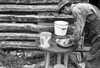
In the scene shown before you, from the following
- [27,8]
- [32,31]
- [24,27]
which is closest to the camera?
[27,8]

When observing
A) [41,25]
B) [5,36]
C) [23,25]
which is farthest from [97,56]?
[5,36]

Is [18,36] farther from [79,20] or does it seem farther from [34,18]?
[79,20]

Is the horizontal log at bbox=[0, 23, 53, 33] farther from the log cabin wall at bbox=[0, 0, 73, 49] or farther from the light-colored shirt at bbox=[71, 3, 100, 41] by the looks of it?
the light-colored shirt at bbox=[71, 3, 100, 41]

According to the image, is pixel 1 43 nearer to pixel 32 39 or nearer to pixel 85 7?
pixel 32 39

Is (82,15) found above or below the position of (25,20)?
above

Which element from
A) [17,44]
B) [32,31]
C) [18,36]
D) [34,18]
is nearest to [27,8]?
[34,18]

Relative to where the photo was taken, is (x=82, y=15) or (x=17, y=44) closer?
(x=82, y=15)

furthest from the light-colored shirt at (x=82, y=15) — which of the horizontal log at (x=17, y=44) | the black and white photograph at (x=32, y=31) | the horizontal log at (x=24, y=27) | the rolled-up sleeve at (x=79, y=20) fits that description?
the horizontal log at (x=17, y=44)

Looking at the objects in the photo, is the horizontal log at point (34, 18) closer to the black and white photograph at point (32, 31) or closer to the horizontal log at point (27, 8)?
the black and white photograph at point (32, 31)

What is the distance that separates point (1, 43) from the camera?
12.1 feet

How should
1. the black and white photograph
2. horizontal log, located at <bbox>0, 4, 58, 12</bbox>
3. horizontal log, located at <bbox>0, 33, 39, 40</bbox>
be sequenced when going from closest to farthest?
the black and white photograph → horizontal log, located at <bbox>0, 4, 58, 12</bbox> → horizontal log, located at <bbox>0, 33, 39, 40</bbox>

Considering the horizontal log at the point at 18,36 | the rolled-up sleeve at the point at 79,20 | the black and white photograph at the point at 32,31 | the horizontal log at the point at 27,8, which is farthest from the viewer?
the horizontal log at the point at 18,36

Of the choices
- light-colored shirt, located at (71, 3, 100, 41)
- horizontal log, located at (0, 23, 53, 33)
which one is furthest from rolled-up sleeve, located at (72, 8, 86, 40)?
horizontal log, located at (0, 23, 53, 33)

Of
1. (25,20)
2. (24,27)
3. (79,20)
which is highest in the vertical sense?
(79,20)
